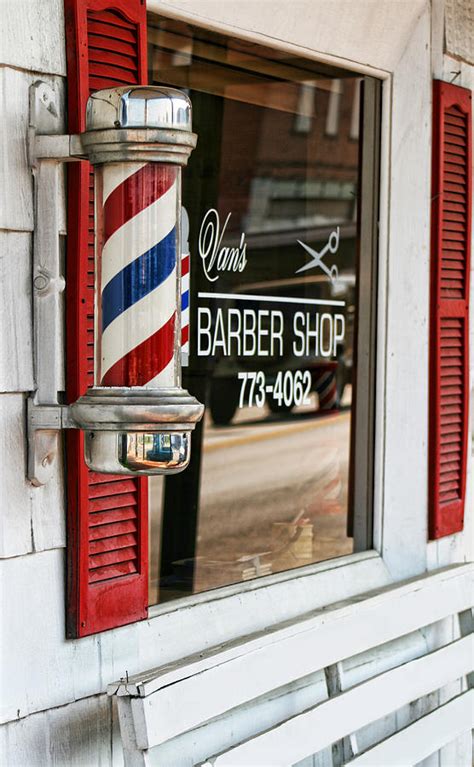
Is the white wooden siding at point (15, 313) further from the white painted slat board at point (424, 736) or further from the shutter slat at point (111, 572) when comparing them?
the white painted slat board at point (424, 736)

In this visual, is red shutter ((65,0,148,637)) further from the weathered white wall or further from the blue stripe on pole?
the blue stripe on pole

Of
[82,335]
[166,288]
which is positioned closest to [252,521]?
[82,335]

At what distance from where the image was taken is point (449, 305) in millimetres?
4477

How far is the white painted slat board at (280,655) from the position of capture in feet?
8.91

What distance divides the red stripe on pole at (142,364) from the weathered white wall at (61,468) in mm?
296

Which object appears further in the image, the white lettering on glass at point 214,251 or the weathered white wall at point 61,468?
the white lettering on glass at point 214,251

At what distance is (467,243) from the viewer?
4578 millimetres

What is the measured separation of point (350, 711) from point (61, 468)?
126cm

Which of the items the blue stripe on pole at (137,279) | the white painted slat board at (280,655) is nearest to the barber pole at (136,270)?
the blue stripe on pole at (137,279)

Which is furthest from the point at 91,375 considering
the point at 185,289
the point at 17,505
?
the point at 185,289

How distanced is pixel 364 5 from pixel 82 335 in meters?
1.77

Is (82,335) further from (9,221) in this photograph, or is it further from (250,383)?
(250,383)

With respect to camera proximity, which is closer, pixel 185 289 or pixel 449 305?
pixel 185 289

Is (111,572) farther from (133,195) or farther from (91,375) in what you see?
(133,195)
